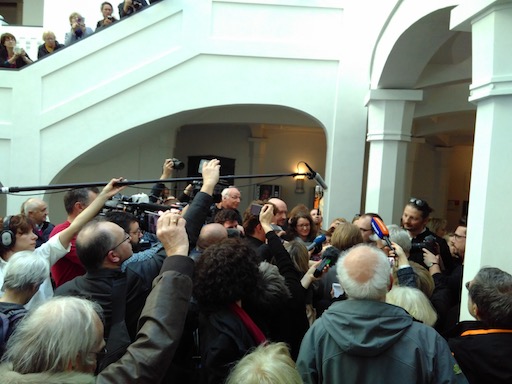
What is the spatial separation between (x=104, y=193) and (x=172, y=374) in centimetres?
111

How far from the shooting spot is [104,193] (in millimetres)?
3004

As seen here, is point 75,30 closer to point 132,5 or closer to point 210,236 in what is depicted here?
point 132,5

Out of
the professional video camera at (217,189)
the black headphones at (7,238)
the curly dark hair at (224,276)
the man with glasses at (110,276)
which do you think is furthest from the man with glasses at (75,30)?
the curly dark hair at (224,276)

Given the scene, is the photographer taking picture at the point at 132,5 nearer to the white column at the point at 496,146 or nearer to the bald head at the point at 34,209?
the bald head at the point at 34,209

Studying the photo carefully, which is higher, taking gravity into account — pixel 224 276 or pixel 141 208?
pixel 141 208

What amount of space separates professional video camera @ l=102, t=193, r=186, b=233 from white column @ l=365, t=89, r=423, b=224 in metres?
4.51

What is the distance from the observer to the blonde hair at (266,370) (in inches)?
66.9

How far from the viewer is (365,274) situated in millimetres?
2221

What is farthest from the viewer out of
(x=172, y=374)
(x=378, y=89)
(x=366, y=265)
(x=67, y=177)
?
(x=67, y=177)

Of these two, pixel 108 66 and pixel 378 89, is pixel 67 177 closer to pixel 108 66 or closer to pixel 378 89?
pixel 108 66

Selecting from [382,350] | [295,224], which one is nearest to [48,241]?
[382,350]

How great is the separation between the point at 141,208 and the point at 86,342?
2074 mm

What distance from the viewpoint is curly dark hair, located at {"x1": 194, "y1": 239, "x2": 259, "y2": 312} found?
244 centimetres

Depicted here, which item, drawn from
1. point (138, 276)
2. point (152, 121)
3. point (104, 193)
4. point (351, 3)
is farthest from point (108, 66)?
point (138, 276)
